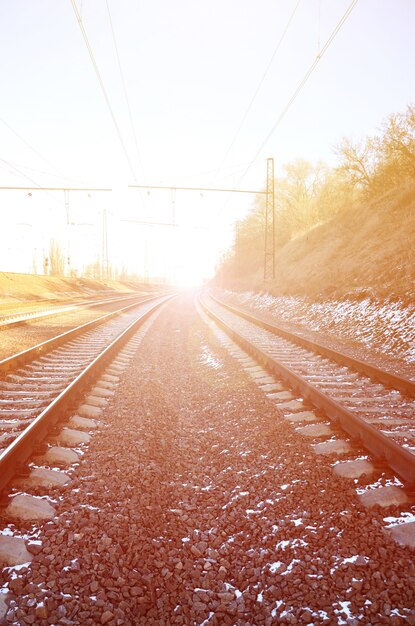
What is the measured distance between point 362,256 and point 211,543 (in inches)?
679

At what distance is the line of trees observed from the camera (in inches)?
816

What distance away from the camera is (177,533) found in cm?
265

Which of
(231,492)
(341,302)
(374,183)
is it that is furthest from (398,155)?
(231,492)

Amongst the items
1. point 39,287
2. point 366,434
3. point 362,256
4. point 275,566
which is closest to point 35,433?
point 275,566

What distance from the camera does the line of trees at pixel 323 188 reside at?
20.7 metres

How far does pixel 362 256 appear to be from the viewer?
17.8 meters

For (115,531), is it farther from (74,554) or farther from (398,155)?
(398,155)

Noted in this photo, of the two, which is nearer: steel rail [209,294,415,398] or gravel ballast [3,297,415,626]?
gravel ballast [3,297,415,626]

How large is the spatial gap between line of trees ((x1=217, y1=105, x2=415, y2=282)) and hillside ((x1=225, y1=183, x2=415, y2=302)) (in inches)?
55.0

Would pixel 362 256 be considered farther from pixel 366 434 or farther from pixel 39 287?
pixel 39 287

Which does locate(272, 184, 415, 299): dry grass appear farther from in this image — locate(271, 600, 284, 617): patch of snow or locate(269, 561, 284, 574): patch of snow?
locate(271, 600, 284, 617): patch of snow

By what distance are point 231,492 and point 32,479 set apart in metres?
1.59

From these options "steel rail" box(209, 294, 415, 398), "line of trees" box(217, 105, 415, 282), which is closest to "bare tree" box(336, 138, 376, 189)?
"line of trees" box(217, 105, 415, 282)

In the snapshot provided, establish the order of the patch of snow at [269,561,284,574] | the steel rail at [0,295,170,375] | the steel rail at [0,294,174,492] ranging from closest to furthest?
the patch of snow at [269,561,284,574]
the steel rail at [0,294,174,492]
the steel rail at [0,295,170,375]
